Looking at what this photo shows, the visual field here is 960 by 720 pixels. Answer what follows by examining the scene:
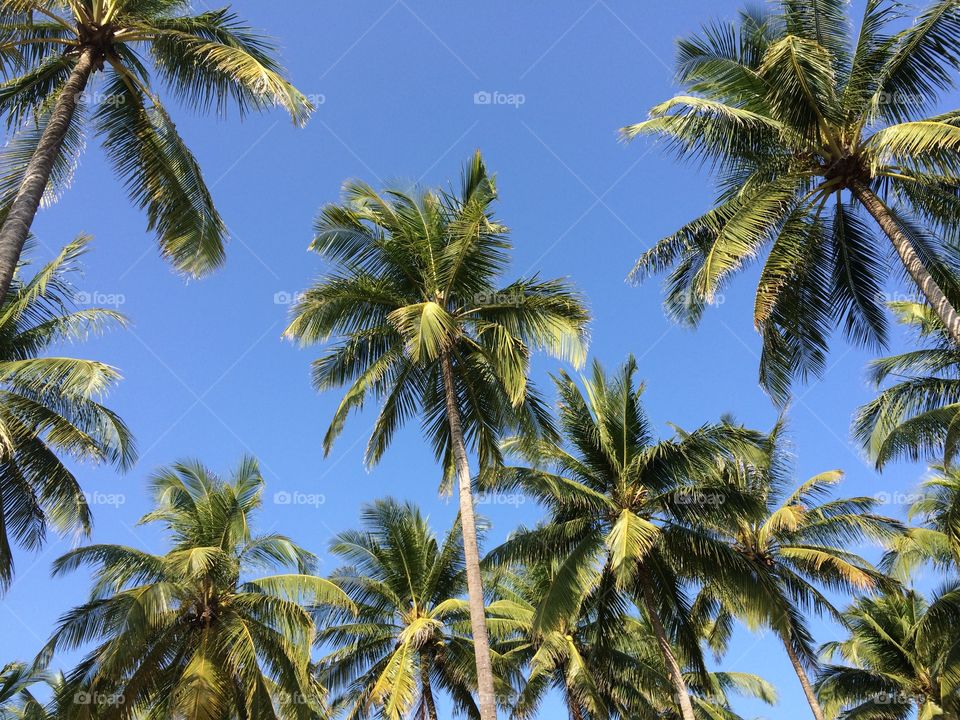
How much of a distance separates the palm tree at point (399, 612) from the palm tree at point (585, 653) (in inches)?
59.2

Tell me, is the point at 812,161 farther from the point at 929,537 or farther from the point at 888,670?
the point at 888,670

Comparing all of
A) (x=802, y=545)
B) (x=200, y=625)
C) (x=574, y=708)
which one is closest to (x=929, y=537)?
(x=802, y=545)

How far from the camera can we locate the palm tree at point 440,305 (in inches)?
620

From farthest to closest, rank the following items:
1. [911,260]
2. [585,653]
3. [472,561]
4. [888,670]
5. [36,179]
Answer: [888,670] < [585,653] < [472,561] < [911,260] < [36,179]

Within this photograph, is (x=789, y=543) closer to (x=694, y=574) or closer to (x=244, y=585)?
(x=694, y=574)

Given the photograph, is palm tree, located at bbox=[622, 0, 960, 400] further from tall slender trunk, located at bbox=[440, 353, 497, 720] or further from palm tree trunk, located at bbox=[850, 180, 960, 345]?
tall slender trunk, located at bbox=[440, 353, 497, 720]

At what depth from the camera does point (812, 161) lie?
41.8 ft

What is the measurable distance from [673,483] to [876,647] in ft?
45.4

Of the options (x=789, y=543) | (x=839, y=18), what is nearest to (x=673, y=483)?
(x=789, y=543)

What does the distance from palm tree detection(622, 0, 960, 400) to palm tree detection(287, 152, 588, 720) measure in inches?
117

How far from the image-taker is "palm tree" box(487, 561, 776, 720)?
1959cm

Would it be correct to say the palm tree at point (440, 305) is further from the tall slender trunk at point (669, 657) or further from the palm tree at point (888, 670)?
the palm tree at point (888, 670)

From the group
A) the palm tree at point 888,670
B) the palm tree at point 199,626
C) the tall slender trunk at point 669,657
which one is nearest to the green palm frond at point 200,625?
the palm tree at point 199,626

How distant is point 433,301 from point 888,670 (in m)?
21.8
